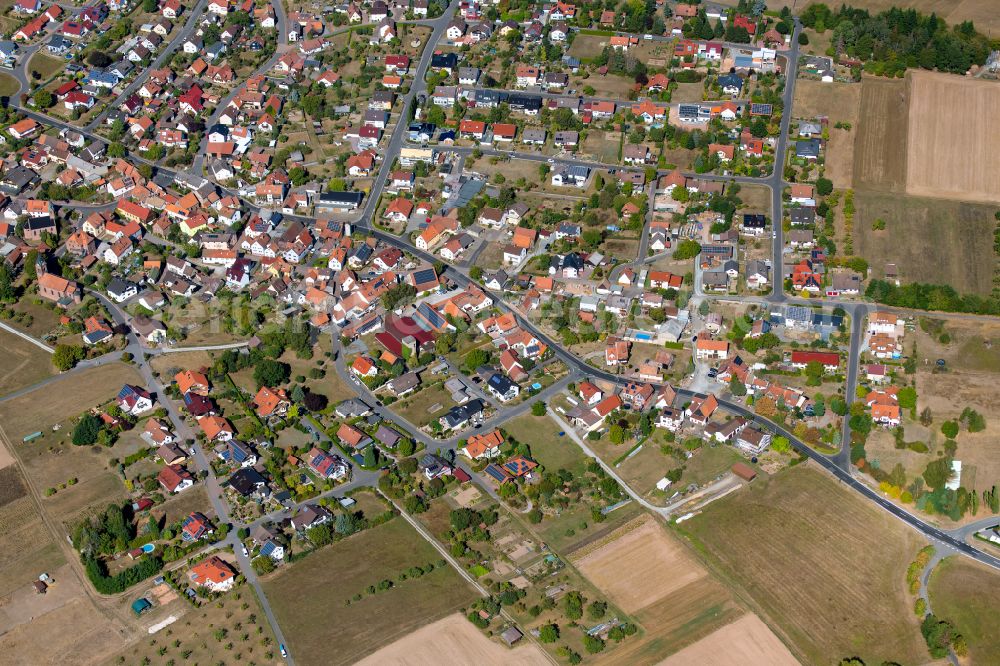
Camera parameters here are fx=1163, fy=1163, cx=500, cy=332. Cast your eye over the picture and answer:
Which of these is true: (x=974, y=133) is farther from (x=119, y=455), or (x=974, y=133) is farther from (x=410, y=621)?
(x=119, y=455)

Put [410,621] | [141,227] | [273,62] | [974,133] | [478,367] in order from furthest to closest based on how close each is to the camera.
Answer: [273,62] < [974,133] < [141,227] < [478,367] < [410,621]

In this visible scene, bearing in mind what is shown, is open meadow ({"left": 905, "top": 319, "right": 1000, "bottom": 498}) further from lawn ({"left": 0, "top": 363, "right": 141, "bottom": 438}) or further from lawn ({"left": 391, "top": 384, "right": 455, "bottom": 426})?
lawn ({"left": 0, "top": 363, "right": 141, "bottom": 438})

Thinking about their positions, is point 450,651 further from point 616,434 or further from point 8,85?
point 8,85

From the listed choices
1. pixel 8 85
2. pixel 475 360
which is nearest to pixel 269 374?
pixel 475 360

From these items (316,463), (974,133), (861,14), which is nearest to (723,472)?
(316,463)

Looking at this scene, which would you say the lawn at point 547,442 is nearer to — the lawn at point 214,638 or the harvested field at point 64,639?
the lawn at point 214,638
